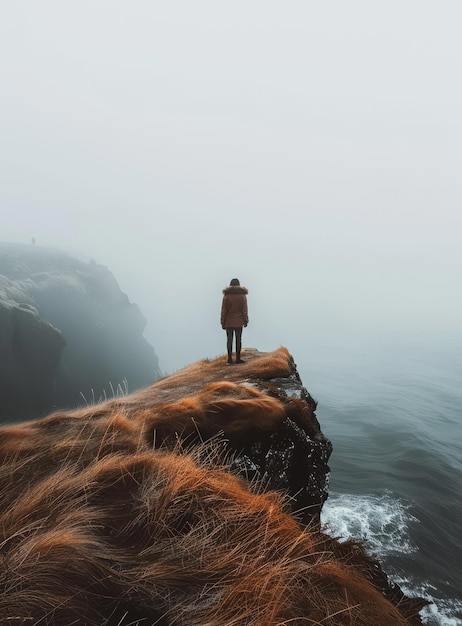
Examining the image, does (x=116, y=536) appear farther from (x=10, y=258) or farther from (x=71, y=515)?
(x=10, y=258)

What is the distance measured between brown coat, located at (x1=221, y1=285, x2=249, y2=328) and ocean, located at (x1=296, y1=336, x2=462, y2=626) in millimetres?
7526

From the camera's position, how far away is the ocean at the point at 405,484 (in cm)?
1847

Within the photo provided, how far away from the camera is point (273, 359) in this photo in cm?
1059

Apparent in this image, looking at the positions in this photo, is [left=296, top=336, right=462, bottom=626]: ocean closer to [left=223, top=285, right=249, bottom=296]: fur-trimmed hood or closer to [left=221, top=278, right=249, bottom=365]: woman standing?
[left=221, top=278, right=249, bottom=365]: woman standing

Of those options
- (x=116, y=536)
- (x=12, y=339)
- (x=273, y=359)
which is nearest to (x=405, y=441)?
(x=273, y=359)

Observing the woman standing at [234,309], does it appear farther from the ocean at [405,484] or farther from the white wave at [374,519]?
the white wave at [374,519]

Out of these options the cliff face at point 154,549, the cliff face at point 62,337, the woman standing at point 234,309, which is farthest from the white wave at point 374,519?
the cliff face at point 62,337

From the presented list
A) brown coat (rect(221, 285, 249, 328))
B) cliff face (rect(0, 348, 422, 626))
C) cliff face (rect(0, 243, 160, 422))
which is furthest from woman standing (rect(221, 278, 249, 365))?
cliff face (rect(0, 243, 160, 422))

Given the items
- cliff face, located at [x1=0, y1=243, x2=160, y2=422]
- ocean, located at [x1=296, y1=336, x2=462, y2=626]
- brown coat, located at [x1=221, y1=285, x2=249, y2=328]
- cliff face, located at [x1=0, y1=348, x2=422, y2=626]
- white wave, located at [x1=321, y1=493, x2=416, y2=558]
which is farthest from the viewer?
cliff face, located at [x1=0, y1=243, x2=160, y2=422]

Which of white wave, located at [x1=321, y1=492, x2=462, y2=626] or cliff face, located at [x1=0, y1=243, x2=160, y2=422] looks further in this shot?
cliff face, located at [x1=0, y1=243, x2=160, y2=422]

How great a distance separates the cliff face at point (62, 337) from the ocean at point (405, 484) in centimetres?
2502

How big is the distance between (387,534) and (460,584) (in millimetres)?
5228

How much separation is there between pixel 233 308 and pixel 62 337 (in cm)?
5804

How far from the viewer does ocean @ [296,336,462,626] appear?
1847cm
